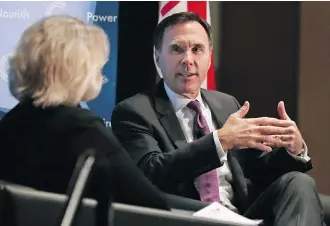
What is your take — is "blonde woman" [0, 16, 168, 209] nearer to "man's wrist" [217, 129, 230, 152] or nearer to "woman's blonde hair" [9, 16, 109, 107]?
"woman's blonde hair" [9, 16, 109, 107]

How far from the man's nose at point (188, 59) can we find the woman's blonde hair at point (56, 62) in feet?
2.51

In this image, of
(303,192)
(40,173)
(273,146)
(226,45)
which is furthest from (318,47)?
(40,173)

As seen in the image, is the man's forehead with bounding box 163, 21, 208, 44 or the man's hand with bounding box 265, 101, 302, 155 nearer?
the man's hand with bounding box 265, 101, 302, 155

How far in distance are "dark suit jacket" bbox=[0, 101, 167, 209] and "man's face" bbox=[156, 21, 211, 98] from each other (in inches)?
36.0

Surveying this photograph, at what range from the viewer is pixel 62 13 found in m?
3.36

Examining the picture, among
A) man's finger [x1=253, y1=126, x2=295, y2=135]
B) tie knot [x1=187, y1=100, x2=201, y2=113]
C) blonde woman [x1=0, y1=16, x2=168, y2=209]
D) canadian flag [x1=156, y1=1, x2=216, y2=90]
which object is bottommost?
man's finger [x1=253, y1=126, x2=295, y2=135]

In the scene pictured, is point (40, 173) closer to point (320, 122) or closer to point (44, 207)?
point (44, 207)

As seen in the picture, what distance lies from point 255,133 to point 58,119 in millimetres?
891

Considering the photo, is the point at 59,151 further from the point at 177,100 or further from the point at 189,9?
the point at 189,9

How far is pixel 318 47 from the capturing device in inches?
152

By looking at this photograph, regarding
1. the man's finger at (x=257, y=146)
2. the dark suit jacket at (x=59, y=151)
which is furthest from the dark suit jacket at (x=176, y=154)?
the dark suit jacket at (x=59, y=151)

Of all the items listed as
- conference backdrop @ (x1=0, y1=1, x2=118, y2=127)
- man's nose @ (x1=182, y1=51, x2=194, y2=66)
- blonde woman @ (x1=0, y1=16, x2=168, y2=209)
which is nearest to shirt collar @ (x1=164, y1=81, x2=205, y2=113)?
man's nose @ (x1=182, y1=51, x2=194, y2=66)

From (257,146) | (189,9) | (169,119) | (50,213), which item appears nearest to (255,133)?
(257,146)

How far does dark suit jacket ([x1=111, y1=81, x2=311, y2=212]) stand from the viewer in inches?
90.3
